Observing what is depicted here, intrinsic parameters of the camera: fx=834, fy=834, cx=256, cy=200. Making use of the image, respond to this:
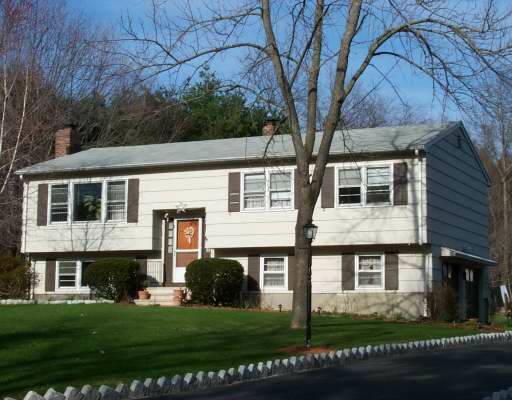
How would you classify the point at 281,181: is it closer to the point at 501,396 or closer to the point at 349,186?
the point at 349,186

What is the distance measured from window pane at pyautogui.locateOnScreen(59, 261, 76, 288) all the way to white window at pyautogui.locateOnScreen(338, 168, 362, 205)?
388 inches

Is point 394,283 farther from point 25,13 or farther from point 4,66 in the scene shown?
point 25,13

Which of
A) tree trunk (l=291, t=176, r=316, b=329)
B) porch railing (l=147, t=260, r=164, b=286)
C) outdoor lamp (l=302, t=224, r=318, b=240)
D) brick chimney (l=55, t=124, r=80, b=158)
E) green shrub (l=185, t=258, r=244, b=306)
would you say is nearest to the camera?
outdoor lamp (l=302, t=224, r=318, b=240)

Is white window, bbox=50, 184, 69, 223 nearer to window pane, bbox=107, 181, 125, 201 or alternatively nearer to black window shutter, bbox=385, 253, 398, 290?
window pane, bbox=107, 181, 125, 201

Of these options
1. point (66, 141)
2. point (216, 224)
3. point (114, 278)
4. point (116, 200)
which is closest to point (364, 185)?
point (216, 224)

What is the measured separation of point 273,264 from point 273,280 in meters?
0.51

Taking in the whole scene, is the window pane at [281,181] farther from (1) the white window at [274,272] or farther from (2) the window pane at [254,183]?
(1) the white window at [274,272]

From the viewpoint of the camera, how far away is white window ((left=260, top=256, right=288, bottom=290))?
26.3 meters

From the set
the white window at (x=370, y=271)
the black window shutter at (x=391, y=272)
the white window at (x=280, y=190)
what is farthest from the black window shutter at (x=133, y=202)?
the black window shutter at (x=391, y=272)

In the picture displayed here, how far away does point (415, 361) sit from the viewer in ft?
46.2

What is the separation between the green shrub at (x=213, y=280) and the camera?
985 inches

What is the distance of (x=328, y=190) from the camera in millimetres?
25547

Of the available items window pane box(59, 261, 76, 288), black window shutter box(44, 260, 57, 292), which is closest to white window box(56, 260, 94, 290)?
window pane box(59, 261, 76, 288)

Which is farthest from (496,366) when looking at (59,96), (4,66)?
(59,96)
